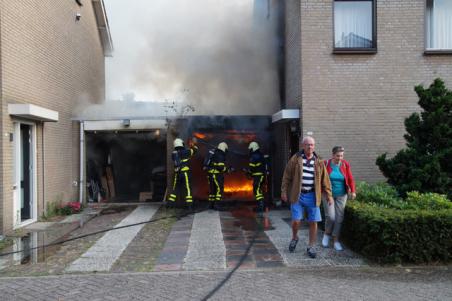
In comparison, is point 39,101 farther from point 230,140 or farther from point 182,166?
point 230,140

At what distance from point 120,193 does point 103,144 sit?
177cm

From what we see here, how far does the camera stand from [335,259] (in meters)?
6.77

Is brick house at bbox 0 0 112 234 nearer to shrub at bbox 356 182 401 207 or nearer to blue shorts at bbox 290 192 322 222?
blue shorts at bbox 290 192 322 222

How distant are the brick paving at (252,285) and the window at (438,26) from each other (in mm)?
6292

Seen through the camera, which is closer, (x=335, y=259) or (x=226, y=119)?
(x=335, y=259)

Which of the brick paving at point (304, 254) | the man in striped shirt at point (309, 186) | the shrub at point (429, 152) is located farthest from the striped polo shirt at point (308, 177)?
the shrub at point (429, 152)

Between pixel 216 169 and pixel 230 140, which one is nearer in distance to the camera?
pixel 216 169

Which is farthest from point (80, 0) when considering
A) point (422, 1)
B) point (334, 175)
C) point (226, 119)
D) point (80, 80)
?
point (334, 175)

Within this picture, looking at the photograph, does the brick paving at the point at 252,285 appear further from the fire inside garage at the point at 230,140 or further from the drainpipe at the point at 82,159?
the drainpipe at the point at 82,159

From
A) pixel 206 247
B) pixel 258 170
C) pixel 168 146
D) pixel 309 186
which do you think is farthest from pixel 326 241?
pixel 168 146

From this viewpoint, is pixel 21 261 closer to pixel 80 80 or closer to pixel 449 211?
pixel 449 211

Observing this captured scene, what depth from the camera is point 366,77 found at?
34.5 feet

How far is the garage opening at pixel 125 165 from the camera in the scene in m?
14.0

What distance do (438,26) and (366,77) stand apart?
2.07 metres
